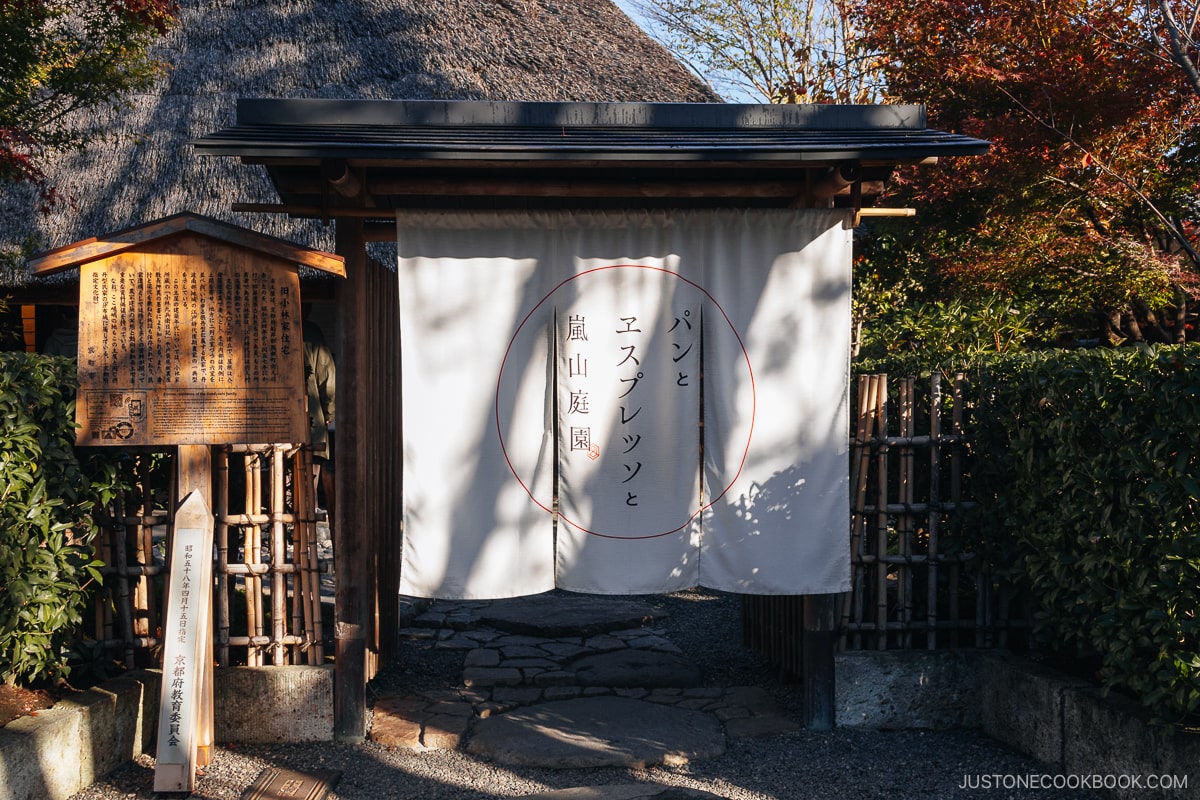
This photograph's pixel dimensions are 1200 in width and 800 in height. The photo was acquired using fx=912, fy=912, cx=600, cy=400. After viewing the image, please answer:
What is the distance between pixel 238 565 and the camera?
14.6ft

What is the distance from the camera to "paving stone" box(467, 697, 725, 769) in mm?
4328

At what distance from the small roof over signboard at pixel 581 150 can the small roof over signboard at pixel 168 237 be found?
26 cm

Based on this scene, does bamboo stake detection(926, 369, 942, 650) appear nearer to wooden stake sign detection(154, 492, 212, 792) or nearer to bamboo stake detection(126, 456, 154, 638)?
wooden stake sign detection(154, 492, 212, 792)

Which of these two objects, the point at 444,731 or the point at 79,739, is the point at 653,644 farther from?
the point at 79,739

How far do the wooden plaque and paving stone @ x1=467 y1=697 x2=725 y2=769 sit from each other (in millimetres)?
1825

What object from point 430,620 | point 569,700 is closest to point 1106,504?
point 569,700

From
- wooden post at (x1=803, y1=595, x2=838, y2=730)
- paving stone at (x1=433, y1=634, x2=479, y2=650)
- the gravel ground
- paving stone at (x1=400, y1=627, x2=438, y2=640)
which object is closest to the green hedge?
the gravel ground

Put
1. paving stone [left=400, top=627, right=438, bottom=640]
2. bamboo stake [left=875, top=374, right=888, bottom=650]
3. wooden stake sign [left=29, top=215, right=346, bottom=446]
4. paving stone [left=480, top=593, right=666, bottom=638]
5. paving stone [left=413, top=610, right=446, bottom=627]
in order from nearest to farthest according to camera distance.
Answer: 1. wooden stake sign [left=29, top=215, right=346, bottom=446]
2. bamboo stake [left=875, top=374, right=888, bottom=650]
3. paving stone [left=400, top=627, right=438, bottom=640]
4. paving stone [left=480, top=593, right=666, bottom=638]
5. paving stone [left=413, top=610, right=446, bottom=627]

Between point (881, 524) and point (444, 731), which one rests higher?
point (881, 524)

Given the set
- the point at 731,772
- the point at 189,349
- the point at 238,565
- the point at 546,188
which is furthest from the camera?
the point at 238,565

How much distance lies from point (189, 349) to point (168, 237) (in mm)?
511

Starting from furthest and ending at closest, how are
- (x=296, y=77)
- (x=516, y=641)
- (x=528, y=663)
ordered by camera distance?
1. (x=296, y=77)
2. (x=516, y=641)
3. (x=528, y=663)

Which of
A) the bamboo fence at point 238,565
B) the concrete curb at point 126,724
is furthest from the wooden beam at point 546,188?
the concrete curb at point 126,724

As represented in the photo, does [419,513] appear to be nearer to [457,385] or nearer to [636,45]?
[457,385]
